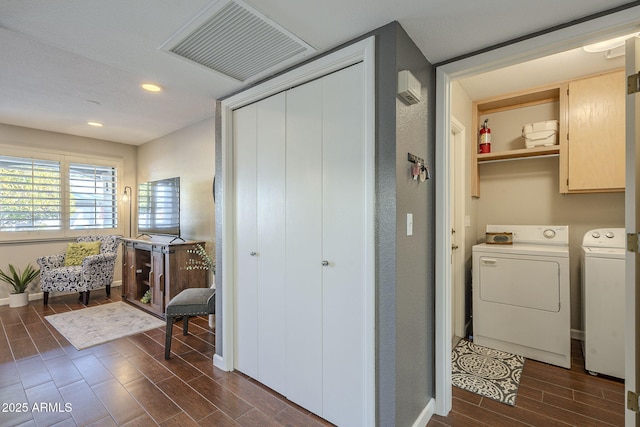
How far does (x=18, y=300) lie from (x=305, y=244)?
4.62 meters

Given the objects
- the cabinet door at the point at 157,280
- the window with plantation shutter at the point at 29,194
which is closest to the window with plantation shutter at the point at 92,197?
the window with plantation shutter at the point at 29,194

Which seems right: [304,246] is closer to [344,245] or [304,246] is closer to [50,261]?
[344,245]

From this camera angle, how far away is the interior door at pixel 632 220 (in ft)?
4.46

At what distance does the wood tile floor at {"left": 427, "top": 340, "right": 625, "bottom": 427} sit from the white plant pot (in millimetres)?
5239

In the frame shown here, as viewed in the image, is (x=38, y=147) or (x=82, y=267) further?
(x=38, y=147)

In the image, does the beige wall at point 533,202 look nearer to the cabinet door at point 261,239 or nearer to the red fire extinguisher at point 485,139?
the red fire extinguisher at point 485,139

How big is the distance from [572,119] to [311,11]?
2532mm

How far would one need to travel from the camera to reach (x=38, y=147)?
14.3ft

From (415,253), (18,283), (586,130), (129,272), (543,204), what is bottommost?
(18,283)

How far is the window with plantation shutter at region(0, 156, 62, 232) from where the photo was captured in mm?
4086

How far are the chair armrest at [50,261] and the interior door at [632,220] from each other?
19.5ft

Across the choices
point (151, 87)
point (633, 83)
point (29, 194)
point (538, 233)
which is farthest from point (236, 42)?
point (29, 194)

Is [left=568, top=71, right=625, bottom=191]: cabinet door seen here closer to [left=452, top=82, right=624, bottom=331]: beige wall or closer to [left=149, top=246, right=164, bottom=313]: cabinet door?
[left=452, top=82, right=624, bottom=331]: beige wall

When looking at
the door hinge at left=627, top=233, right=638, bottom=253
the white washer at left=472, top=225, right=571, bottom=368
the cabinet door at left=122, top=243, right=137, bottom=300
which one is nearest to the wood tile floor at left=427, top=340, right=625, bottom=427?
the white washer at left=472, top=225, right=571, bottom=368
